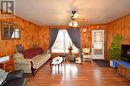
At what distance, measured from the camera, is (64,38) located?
894 centimetres

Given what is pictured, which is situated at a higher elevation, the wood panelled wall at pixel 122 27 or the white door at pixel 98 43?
the wood panelled wall at pixel 122 27

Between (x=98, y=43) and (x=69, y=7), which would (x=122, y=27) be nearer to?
(x=98, y=43)

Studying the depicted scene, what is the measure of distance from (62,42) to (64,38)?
11.3 inches

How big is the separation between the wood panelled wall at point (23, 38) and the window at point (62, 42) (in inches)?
50.2

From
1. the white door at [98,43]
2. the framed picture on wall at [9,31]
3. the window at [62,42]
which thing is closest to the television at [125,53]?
the white door at [98,43]

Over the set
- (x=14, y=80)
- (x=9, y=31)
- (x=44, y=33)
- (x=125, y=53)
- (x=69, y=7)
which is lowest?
(x=14, y=80)

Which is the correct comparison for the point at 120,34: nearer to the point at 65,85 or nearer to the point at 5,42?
the point at 65,85

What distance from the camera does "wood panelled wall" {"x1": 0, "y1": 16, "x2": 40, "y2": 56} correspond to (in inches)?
192

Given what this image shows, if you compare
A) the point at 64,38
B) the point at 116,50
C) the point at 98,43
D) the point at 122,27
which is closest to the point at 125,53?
the point at 116,50

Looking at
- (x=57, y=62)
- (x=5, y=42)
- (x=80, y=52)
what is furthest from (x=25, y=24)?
(x=80, y=52)

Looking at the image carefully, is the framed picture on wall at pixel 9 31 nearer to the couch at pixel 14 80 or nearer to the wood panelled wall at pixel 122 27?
the couch at pixel 14 80

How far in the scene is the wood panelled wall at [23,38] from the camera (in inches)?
192

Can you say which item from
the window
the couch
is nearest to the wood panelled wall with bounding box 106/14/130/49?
the window

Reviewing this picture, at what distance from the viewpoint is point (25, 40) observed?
22.3 feet
